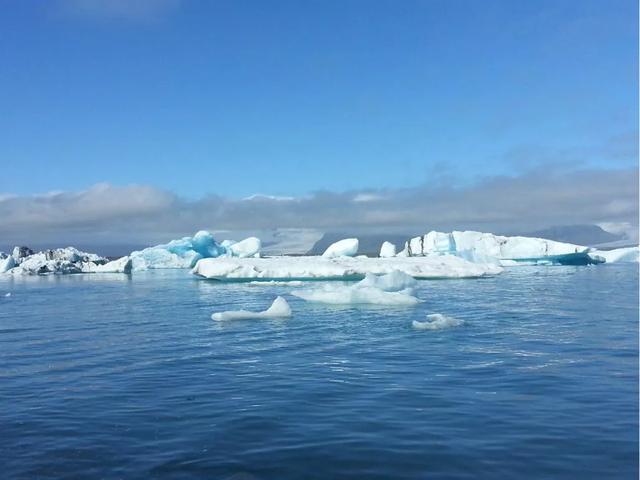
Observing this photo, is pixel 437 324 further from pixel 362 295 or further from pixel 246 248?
pixel 246 248

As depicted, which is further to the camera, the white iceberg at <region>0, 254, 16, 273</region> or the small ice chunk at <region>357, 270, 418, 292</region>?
the white iceberg at <region>0, 254, 16, 273</region>

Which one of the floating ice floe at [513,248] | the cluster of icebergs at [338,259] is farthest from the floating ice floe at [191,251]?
the floating ice floe at [513,248]

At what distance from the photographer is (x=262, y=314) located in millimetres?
17062

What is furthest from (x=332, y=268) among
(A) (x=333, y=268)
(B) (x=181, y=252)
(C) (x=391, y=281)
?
(B) (x=181, y=252)

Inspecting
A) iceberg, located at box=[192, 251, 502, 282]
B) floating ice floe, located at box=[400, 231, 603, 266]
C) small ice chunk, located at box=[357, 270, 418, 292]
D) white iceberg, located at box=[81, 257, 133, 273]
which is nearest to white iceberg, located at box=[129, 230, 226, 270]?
white iceberg, located at box=[81, 257, 133, 273]

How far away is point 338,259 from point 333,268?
1.93 metres

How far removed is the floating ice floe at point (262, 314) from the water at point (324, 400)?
0.52 m

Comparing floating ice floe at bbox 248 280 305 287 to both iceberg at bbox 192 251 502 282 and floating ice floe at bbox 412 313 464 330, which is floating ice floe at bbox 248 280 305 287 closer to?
iceberg at bbox 192 251 502 282

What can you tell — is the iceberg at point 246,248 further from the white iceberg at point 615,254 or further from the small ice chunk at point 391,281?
the white iceberg at point 615,254

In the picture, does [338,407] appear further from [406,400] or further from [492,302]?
[492,302]

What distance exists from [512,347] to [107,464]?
870 centimetres

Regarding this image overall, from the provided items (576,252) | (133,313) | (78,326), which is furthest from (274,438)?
(576,252)

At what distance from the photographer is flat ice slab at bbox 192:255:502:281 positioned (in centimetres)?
3334

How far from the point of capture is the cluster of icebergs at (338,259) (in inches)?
1341
